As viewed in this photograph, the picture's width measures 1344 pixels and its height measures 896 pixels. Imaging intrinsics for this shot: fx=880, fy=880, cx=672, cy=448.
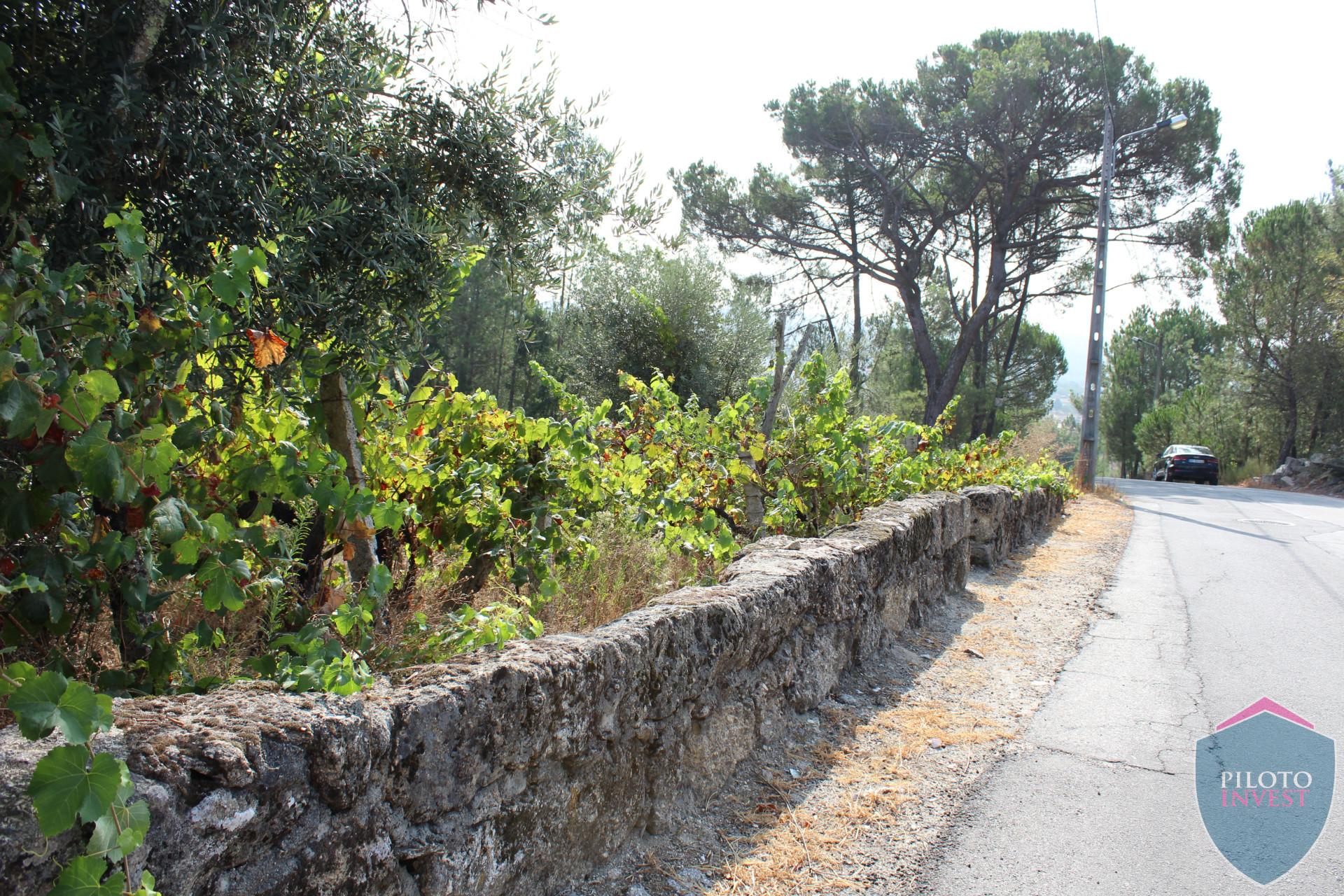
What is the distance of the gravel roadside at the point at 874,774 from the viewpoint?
282 cm

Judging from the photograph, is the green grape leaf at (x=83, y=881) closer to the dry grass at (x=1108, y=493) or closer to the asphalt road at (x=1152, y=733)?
the asphalt road at (x=1152, y=733)

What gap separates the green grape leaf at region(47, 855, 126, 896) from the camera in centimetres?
137

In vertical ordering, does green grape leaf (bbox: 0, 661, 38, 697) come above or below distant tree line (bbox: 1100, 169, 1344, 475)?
below

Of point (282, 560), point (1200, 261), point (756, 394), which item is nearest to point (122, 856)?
point (282, 560)

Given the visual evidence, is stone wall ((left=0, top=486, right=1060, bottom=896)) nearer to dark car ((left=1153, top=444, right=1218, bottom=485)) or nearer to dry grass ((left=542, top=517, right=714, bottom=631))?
dry grass ((left=542, top=517, right=714, bottom=631))

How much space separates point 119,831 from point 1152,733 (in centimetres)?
428

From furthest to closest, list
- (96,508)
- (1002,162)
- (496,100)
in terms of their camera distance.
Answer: (1002,162), (496,100), (96,508)

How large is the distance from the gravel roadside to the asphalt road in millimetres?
147

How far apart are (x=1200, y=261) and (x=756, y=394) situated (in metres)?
23.8

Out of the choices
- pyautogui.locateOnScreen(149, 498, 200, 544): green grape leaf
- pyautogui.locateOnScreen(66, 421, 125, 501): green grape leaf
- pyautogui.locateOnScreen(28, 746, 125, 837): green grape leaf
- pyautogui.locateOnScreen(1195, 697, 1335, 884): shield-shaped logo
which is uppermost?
pyautogui.locateOnScreen(66, 421, 125, 501): green grape leaf

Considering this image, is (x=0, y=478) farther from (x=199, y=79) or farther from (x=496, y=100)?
(x=496, y=100)

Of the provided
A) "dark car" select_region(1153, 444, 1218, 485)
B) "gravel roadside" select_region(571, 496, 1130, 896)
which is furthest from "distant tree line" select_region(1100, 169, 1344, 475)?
"gravel roadside" select_region(571, 496, 1130, 896)

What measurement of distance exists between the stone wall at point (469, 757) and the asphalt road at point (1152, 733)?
0.98 meters

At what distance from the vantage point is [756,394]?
5.96m
